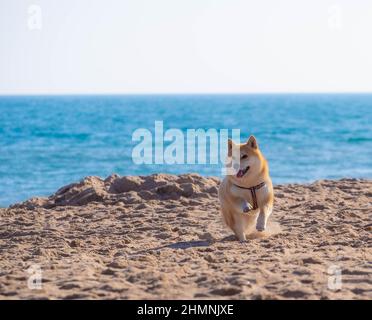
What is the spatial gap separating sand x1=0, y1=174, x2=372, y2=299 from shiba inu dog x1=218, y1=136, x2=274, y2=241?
290 mm

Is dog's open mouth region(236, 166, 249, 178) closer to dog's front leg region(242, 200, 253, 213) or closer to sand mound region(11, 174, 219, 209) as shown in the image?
dog's front leg region(242, 200, 253, 213)

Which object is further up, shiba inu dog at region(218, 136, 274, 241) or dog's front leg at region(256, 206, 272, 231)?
shiba inu dog at region(218, 136, 274, 241)

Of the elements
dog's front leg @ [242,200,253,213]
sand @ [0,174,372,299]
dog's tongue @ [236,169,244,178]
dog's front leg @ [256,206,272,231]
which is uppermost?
dog's tongue @ [236,169,244,178]

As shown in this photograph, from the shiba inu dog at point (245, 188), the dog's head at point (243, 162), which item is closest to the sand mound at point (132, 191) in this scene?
the shiba inu dog at point (245, 188)

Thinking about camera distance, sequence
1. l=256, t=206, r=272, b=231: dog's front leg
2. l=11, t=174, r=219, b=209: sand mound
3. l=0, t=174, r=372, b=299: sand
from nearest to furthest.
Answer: l=0, t=174, r=372, b=299: sand
l=256, t=206, r=272, b=231: dog's front leg
l=11, t=174, r=219, b=209: sand mound

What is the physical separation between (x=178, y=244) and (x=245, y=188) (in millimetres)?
1028

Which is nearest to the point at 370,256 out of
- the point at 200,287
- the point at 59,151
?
the point at 200,287

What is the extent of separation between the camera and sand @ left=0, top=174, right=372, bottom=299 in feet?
19.4

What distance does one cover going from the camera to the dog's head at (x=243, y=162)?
8.12 metres

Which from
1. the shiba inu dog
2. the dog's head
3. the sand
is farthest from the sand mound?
the dog's head

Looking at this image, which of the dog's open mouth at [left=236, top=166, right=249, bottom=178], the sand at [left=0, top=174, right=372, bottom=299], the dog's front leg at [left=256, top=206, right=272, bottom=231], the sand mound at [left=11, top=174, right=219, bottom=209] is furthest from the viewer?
the sand mound at [left=11, top=174, right=219, bottom=209]

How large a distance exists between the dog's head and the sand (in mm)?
785

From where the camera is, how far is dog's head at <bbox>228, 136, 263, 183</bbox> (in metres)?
8.12

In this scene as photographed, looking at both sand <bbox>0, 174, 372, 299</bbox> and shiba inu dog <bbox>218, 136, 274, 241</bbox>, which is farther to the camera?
shiba inu dog <bbox>218, 136, 274, 241</bbox>
